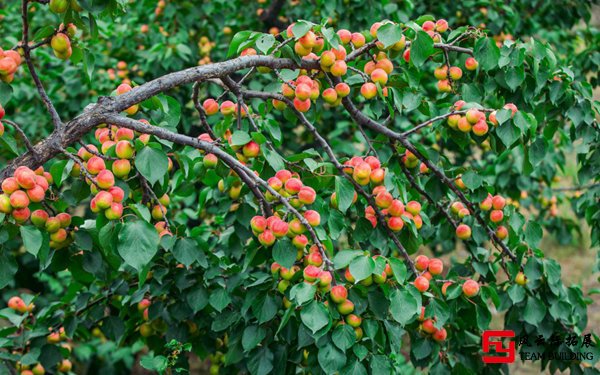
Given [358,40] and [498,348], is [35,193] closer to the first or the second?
[358,40]

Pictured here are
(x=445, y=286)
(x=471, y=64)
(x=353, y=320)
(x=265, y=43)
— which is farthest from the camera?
(x=471, y=64)

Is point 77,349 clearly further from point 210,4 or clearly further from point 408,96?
point 408,96

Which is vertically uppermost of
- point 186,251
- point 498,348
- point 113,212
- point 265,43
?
point 265,43

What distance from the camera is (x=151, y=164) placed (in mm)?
1292

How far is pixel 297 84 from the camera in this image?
155cm

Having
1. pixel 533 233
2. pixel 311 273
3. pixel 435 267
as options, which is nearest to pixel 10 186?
pixel 311 273

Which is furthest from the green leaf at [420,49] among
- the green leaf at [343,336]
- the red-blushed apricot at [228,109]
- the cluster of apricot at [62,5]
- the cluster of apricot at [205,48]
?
the cluster of apricot at [205,48]

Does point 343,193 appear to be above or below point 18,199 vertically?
below

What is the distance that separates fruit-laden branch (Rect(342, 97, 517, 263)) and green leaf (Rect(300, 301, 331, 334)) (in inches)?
23.8

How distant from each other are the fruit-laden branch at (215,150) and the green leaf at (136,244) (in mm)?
217

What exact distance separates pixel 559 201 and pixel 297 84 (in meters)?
2.39

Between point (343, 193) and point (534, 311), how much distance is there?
841 mm

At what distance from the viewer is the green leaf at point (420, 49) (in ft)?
5.31

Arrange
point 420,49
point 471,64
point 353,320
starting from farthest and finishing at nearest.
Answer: point 471,64 → point 420,49 → point 353,320
